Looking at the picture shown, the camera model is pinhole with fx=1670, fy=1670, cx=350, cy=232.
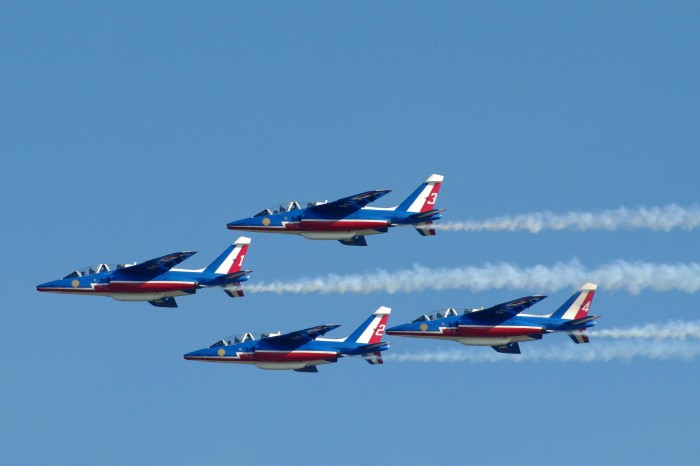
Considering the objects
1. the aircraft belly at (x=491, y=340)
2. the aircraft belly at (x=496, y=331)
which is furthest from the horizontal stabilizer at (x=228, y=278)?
the aircraft belly at (x=491, y=340)

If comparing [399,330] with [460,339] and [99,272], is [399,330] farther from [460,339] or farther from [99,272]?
[99,272]

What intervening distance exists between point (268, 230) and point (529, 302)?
18222 millimetres

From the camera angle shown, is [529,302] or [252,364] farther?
[252,364]

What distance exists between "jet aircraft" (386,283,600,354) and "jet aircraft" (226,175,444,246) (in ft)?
19.4

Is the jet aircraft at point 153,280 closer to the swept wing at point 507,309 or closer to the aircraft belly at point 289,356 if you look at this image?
the aircraft belly at point 289,356

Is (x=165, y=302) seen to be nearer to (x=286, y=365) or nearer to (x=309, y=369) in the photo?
(x=286, y=365)

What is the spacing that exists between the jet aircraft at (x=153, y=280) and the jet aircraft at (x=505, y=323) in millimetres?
12674

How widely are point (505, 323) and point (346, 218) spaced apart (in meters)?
12.3

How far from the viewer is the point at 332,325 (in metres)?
106

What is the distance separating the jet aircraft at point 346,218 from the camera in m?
108

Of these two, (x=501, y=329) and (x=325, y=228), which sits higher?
(x=325, y=228)

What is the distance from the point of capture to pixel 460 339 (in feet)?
353

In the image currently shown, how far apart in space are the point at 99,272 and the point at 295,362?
1440 cm

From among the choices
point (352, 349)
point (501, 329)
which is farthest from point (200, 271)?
point (501, 329)
